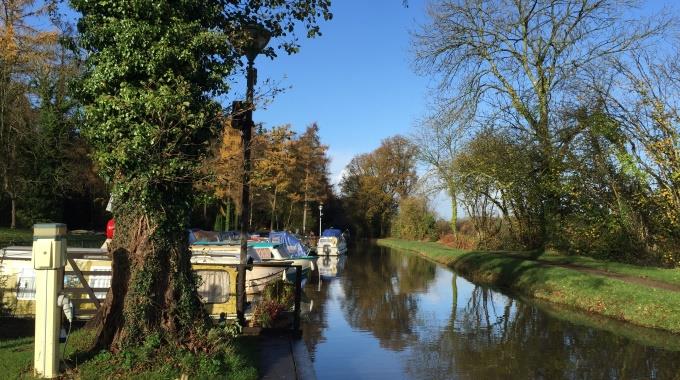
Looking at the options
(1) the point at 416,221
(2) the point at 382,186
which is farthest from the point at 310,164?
(2) the point at 382,186

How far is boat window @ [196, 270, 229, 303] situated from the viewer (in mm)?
10422

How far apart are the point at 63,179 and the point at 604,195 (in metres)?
29.4

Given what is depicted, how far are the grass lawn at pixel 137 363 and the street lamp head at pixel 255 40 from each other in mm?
4341

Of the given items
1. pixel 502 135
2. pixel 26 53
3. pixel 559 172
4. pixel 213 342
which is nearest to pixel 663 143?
pixel 559 172

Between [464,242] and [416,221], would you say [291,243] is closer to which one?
[464,242]

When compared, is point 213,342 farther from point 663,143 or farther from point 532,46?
point 532,46

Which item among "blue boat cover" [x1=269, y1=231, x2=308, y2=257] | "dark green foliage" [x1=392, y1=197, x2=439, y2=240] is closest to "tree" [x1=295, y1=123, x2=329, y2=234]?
"dark green foliage" [x1=392, y1=197, x2=439, y2=240]

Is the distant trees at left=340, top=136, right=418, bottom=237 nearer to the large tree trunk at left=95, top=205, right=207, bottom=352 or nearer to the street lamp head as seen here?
the street lamp head

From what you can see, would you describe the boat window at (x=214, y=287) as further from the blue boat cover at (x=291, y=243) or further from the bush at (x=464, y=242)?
the bush at (x=464, y=242)

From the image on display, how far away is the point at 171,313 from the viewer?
677 centimetres

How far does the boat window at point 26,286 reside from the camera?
10.0 meters

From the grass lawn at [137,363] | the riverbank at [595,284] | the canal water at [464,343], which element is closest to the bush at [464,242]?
the riverbank at [595,284]

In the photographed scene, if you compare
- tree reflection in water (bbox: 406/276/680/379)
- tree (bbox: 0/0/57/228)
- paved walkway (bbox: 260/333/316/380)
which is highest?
tree (bbox: 0/0/57/228)

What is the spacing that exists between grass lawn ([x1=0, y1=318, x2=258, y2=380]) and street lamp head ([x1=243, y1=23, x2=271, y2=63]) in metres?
4.34
